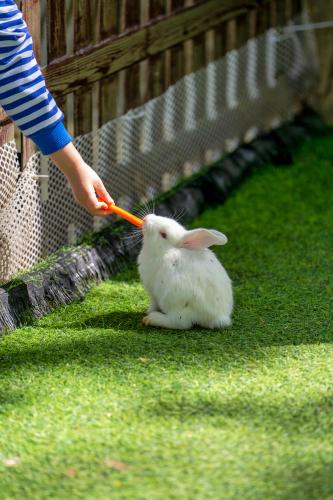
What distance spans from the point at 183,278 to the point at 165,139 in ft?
8.07

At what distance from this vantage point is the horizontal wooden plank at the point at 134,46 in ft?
17.6

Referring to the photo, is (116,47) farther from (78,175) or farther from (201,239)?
(78,175)

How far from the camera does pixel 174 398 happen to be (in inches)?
146

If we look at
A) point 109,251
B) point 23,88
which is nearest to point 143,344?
point 109,251

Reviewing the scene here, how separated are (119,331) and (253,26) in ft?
14.0

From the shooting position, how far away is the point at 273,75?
333 inches

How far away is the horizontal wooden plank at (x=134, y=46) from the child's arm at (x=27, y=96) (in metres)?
1.46

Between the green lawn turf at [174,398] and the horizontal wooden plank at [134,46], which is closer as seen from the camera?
the green lawn turf at [174,398]

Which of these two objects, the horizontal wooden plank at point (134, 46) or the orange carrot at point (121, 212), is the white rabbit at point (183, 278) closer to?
the orange carrot at point (121, 212)

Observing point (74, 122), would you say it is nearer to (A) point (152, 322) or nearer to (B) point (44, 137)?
(A) point (152, 322)

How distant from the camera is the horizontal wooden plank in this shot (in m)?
5.35

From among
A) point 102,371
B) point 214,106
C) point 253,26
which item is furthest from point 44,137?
point 253,26

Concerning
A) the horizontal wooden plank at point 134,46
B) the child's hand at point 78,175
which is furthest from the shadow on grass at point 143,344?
the horizontal wooden plank at point 134,46

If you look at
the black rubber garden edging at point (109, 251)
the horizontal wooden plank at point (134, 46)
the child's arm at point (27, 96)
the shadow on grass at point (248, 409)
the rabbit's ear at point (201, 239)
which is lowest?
the black rubber garden edging at point (109, 251)
